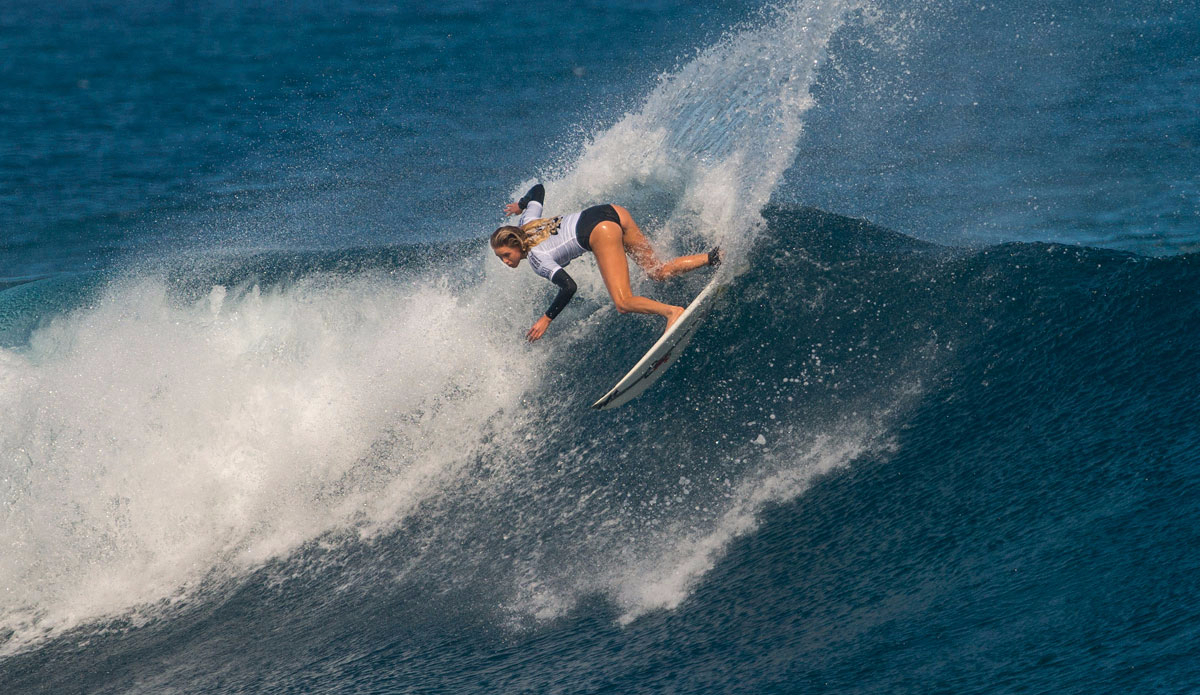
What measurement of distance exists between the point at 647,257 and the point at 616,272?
0.67 m

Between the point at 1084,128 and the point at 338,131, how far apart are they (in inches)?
441

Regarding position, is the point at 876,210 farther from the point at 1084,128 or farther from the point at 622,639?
the point at 622,639

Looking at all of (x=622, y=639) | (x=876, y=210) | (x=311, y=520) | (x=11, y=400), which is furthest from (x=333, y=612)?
(x=876, y=210)

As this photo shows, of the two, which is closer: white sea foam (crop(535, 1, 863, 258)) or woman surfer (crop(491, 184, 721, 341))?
woman surfer (crop(491, 184, 721, 341))

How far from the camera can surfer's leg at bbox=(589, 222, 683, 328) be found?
5.34 metres

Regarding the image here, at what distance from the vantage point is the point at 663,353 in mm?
5496

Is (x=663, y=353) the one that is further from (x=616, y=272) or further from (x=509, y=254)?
(x=509, y=254)

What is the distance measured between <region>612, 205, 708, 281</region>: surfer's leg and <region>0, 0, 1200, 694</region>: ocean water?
1.64 feet

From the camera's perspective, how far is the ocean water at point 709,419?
4.51 m

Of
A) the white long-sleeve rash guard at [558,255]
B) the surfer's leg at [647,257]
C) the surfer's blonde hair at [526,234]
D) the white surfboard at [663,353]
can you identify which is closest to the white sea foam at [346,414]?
the white surfboard at [663,353]

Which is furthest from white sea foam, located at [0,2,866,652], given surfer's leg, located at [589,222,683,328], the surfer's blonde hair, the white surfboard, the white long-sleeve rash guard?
the surfer's blonde hair

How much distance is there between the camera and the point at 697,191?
22.5 ft

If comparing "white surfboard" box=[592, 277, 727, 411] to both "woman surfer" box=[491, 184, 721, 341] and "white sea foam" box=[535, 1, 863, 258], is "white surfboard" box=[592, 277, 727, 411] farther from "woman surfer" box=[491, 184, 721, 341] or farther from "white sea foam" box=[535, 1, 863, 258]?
"white sea foam" box=[535, 1, 863, 258]

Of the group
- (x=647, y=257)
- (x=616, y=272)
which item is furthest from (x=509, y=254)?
(x=647, y=257)
